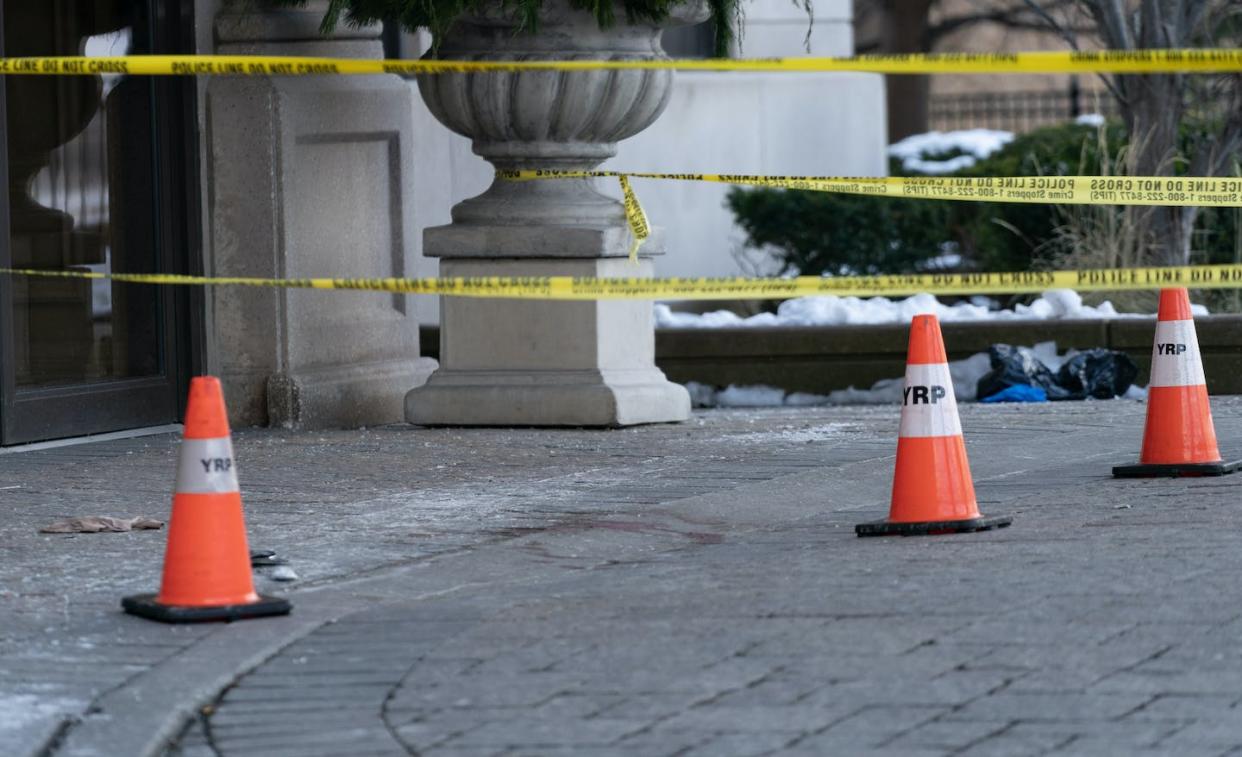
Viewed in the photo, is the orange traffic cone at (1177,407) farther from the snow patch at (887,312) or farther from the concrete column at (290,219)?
the concrete column at (290,219)

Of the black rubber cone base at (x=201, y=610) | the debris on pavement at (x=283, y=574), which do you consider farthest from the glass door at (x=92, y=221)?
the black rubber cone base at (x=201, y=610)

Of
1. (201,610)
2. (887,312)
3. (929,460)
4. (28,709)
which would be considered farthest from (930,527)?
(887,312)

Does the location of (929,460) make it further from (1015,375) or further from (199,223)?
(1015,375)

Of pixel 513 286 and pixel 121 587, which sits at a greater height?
pixel 513 286

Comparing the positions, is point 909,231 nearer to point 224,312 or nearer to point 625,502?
point 224,312

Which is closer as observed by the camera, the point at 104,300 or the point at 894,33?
the point at 104,300

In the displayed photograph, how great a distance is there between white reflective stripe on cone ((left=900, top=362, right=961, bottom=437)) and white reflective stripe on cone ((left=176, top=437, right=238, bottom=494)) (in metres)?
2.18

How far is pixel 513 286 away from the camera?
688 cm

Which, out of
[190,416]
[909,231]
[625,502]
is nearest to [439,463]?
[625,502]

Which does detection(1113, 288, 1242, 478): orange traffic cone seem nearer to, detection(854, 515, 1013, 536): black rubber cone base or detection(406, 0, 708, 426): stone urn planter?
detection(854, 515, 1013, 536): black rubber cone base

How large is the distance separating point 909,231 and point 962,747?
10.9 meters

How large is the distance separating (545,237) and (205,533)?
15.1 feet

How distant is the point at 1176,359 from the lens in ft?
24.9

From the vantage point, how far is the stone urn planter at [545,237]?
956cm
